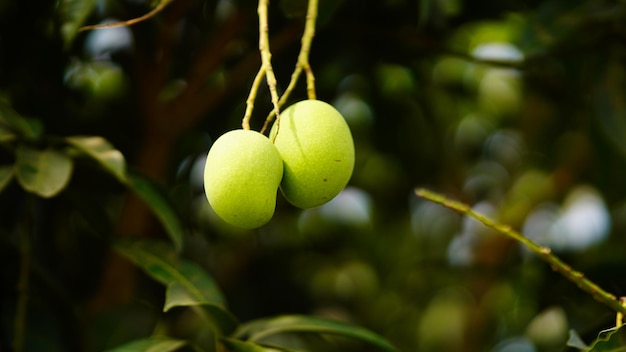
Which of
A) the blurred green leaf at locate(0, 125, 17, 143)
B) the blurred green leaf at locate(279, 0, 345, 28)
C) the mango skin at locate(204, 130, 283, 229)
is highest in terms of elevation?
the blurred green leaf at locate(279, 0, 345, 28)

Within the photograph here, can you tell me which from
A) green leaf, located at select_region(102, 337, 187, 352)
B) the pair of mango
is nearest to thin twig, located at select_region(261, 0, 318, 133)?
the pair of mango

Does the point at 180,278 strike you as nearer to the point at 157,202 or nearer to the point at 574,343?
the point at 157,202

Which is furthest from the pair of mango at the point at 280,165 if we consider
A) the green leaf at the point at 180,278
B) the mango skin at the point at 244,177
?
the green leaf at the point at 180,278

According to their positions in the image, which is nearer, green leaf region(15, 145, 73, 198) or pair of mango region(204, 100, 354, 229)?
pair of mango region(204, 100, 354, 229)

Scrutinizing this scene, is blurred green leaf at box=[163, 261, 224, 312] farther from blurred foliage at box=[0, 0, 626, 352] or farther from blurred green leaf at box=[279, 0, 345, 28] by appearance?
blurred green leaf at box=[279, 0, 345, 28]

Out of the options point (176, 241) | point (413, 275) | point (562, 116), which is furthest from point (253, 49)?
point (413, 275)

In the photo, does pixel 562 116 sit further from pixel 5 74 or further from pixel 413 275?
pixel 5 74
